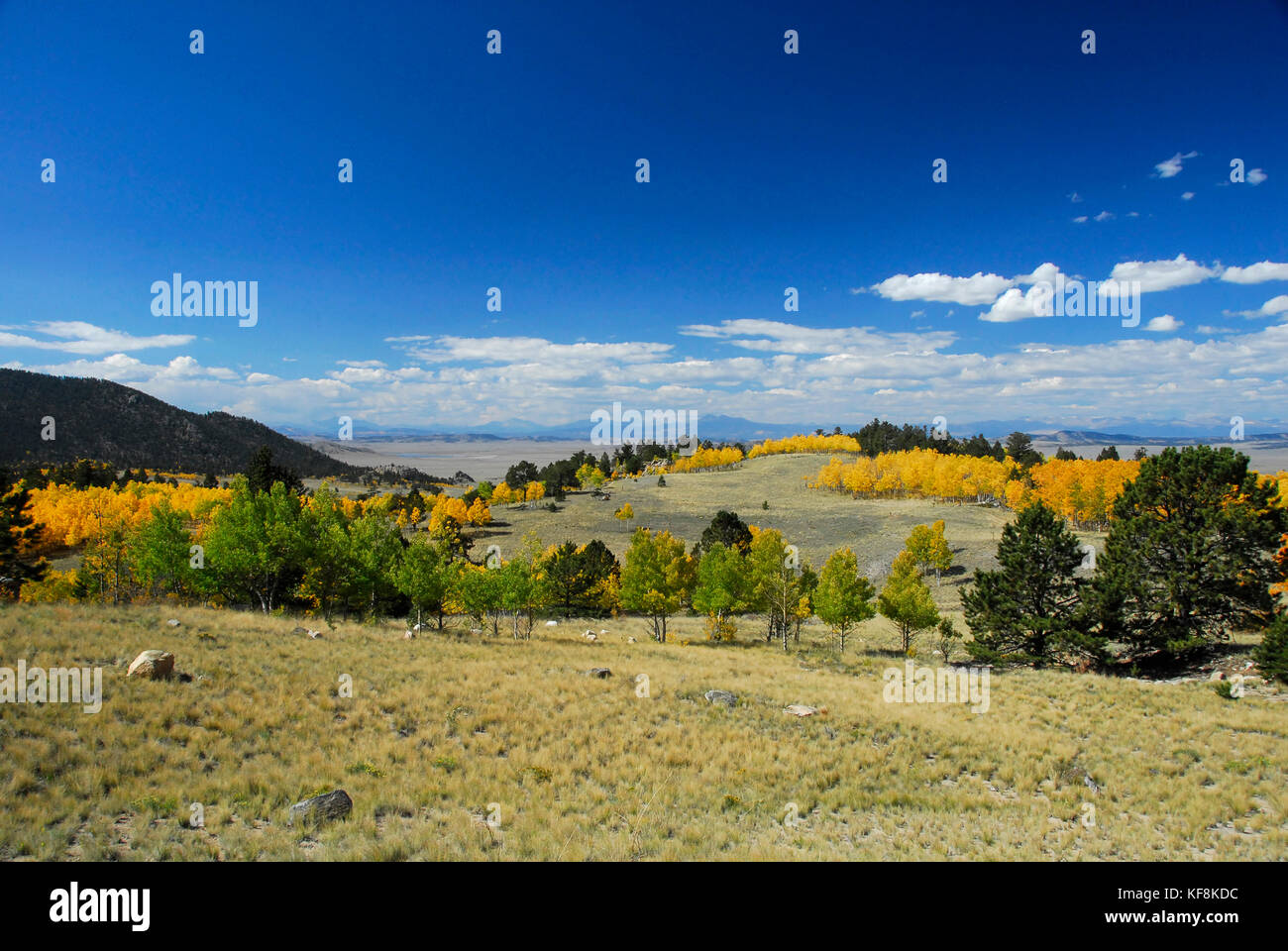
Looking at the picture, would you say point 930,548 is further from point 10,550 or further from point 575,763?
point 10,550

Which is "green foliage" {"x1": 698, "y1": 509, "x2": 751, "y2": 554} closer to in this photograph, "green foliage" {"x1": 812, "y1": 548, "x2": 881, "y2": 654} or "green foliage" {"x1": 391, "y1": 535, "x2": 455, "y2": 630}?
"green foliage" {"x1": 812, "y1": 548, "x2": 881, "y2": 654}

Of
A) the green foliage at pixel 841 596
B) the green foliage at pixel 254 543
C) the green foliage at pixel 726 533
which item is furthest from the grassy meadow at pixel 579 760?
the green foliage at pixel 726 533

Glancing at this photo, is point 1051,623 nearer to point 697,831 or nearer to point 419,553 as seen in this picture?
point 697,831

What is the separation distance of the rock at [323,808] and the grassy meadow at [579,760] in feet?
0.88

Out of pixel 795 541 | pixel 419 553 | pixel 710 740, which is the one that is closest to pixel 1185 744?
pixel 710 740

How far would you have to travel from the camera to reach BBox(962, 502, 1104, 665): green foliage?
106 feet

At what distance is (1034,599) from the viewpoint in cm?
3328

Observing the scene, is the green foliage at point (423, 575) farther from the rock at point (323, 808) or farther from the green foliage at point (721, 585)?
the rock at point (323, 808)

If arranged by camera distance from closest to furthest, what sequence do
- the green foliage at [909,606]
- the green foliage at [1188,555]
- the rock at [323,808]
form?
1. the rock at [323,808]
2. the green foliage at [1188,555]
3. the green foliage at [909,606]

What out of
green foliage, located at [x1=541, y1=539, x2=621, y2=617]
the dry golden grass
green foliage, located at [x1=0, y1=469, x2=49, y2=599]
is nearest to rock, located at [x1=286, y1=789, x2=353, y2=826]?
the dry golden grass

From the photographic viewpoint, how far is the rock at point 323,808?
434 inches

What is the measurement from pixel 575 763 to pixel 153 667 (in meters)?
14.2

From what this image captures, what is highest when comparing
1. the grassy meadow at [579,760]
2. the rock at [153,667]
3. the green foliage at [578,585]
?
the rock at [153,667]

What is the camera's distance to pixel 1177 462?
30.3 metres
